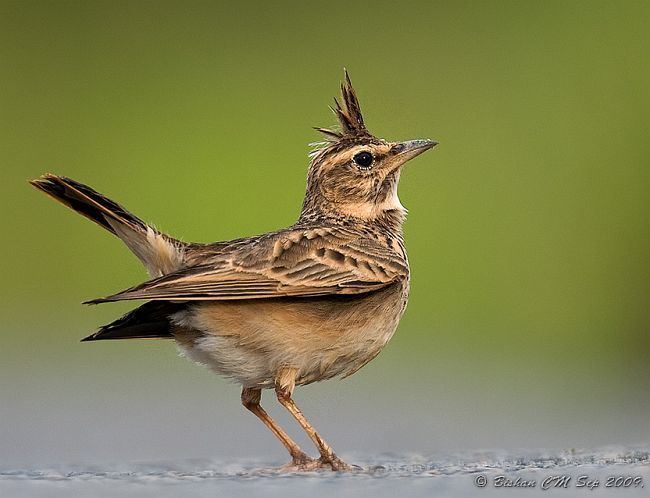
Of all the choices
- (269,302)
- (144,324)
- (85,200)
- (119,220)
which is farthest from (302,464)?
(85,200)

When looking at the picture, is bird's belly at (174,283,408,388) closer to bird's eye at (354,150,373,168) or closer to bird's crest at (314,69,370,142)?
bird's eye at (354,150,373,168)

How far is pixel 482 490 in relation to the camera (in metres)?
4.61

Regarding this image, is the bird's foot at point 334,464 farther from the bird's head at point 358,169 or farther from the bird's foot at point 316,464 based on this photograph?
the bird's head at point 358,169

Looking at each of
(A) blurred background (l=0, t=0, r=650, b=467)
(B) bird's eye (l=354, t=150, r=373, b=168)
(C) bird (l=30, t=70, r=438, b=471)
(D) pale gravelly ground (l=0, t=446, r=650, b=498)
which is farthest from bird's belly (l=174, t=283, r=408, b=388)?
(A) blurred background (l=0, t=0, r=650, b=467)

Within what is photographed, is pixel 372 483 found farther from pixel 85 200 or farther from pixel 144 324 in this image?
Result: pixel 85 200

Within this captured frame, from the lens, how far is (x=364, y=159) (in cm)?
870

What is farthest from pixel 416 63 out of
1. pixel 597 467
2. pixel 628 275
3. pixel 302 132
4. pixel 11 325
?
pixel 597 467

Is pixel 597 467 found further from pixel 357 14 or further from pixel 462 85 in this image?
pixel 357 14

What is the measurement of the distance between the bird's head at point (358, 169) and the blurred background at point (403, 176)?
317 cm

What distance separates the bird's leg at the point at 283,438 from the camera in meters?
7.32

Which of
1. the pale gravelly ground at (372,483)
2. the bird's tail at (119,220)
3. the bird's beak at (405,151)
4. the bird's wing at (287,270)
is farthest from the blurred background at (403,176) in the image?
the pale gravelly ground at (372,483)

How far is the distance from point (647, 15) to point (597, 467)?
37.2ft

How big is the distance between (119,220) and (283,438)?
4.83ft

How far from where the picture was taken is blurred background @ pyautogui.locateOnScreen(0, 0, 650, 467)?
13.3 m
